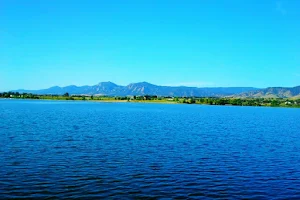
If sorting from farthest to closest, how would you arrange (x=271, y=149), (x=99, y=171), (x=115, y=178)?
(x=271, y=149) < (x=99, y=171) < (x=115, y=178)

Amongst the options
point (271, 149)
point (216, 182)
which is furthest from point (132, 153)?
point (271, 149)

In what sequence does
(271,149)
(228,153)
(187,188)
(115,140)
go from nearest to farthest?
(187,188) → (228,153) → (271,149) → (115,140)

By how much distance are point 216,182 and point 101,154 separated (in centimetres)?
1412

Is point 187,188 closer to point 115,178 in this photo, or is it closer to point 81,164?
point 115,178

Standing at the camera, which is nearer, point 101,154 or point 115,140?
point 101,154

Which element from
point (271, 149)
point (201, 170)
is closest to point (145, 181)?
point (201, 170)

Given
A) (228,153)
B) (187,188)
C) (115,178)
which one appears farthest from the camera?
(228,153)

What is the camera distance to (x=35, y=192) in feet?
70.2

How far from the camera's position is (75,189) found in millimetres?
22297

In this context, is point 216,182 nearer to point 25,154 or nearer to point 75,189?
point 75,189

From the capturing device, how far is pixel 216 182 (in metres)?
25.6

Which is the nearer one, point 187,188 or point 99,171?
point 187,188

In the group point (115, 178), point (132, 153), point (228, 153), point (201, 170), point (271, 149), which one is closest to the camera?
point (115, 178)

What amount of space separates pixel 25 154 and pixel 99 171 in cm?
1030
